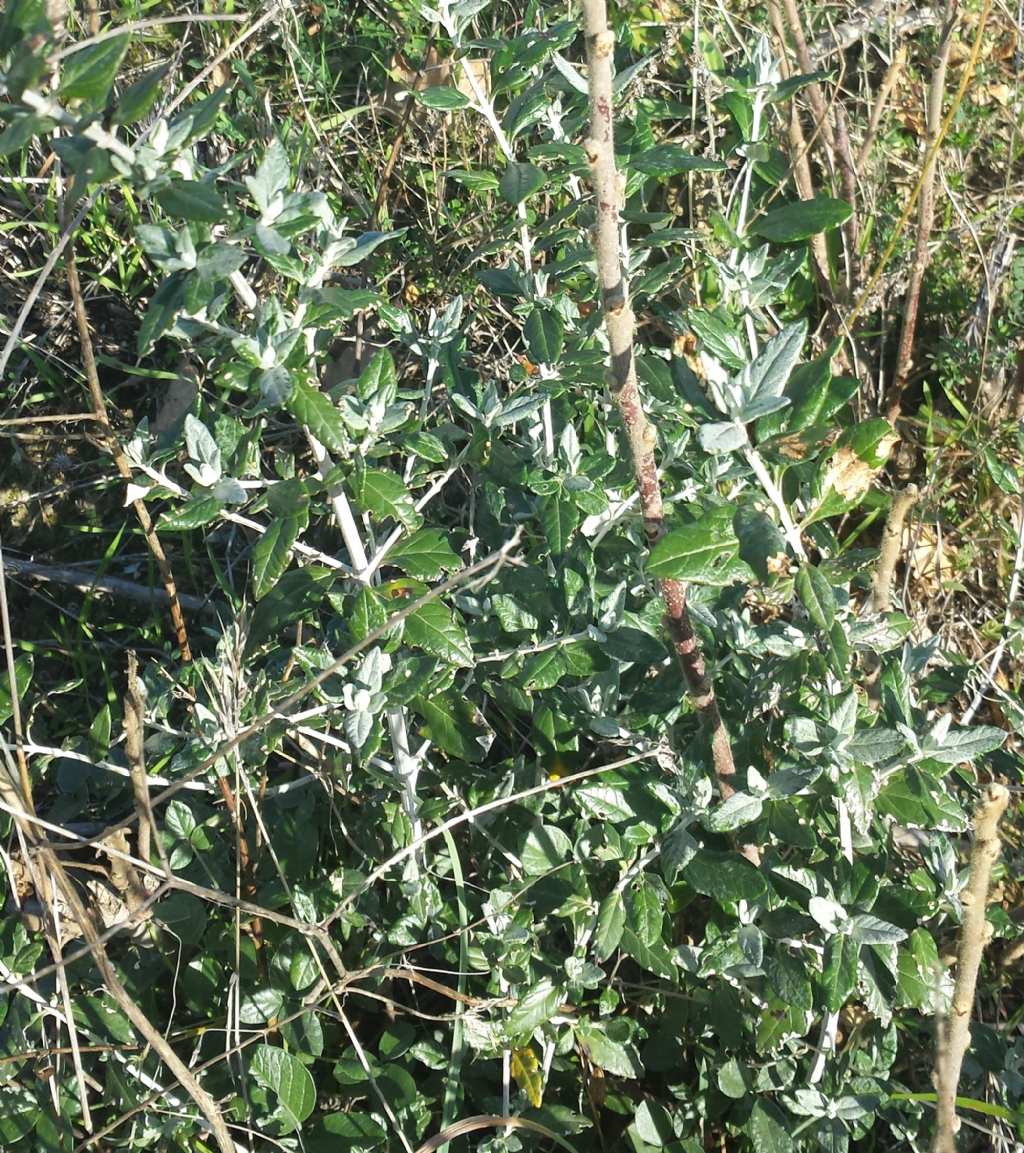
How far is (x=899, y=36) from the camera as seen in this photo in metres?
3.25

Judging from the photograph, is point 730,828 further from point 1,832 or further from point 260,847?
point 1,832

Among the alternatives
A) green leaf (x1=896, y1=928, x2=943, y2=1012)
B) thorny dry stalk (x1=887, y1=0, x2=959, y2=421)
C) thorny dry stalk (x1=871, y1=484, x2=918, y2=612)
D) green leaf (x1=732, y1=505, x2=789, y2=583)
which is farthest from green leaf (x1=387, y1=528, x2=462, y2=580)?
thorny dry stalk (x1=887, y1=0, x2=959, y2=421)

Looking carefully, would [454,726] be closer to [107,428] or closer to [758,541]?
[758,541]

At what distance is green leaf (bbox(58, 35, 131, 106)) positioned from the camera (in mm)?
1174

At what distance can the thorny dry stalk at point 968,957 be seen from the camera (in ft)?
4.13

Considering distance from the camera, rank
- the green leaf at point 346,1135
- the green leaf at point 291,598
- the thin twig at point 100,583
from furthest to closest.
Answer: the thin twig at point 100,583 < the green leaf at point 346,1135 < the green leaf at point 291,598

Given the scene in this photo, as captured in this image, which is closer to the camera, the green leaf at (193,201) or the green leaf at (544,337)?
the green leaf at (193,201)

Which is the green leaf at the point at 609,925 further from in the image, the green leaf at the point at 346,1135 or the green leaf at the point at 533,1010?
the green leaf at the point at 346,1135

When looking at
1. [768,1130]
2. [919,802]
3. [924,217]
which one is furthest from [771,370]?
[924,217]

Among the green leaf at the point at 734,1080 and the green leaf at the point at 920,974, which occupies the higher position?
the green leaf at the point at 920,974

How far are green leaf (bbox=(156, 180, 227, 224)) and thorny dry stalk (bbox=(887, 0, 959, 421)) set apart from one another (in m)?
1.61

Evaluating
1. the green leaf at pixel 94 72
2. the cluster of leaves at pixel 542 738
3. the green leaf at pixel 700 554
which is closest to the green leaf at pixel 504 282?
the cluster of leaves at pixel 542 738

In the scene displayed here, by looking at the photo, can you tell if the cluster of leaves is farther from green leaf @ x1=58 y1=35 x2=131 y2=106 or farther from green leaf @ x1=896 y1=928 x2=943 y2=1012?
green leaf @ x1=58 y1=35 x2=131 y2=106

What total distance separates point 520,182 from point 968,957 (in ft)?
3.75
